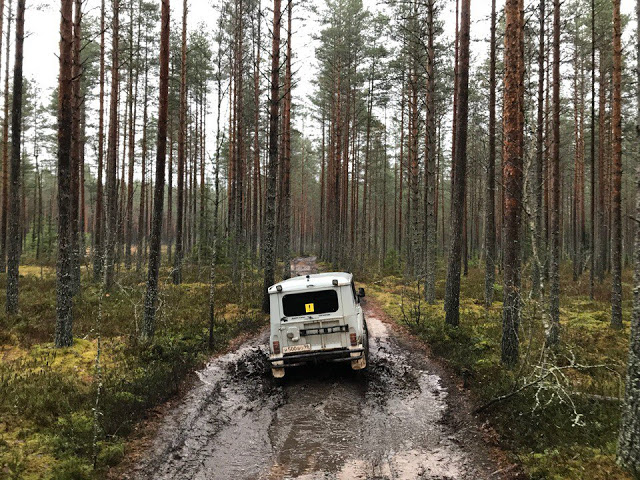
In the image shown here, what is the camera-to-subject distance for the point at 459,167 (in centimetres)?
1190

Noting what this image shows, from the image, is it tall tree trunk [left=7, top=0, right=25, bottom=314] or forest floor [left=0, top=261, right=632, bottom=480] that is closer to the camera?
forest floor [left=0, top=261, right=632, bottom=480]

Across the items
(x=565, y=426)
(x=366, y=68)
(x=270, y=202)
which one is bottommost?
(x=565, y=426)

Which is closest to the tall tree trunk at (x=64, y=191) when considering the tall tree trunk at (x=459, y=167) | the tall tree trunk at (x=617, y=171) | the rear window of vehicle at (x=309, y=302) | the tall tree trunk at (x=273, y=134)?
the rear window of vehicle at (x=309, y=302)

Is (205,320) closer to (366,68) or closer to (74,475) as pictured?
(74,475)

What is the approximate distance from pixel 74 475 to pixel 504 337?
26.3 ft

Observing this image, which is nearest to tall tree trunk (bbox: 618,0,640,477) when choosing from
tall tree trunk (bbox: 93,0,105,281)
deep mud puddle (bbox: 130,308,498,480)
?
deep mud puddle (bbox: 130,308,498,480)

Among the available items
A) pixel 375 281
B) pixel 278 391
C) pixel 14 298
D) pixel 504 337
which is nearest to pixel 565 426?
pixel 504 337

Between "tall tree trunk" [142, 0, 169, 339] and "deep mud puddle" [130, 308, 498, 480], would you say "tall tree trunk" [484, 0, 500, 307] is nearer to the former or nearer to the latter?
"deep mud puddle" [130, 308, 498, 480]

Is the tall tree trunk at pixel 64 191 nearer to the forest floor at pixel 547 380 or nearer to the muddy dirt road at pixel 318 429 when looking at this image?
the muddy dirt road at pixel 318 429

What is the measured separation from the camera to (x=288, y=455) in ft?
17.9

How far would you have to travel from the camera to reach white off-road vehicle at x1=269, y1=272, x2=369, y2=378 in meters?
8.11

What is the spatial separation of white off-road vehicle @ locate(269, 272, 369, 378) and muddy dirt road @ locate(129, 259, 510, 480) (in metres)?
0.61

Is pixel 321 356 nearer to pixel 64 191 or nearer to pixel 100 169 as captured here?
pixel 64 191

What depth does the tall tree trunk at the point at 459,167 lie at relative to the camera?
38.2ft
